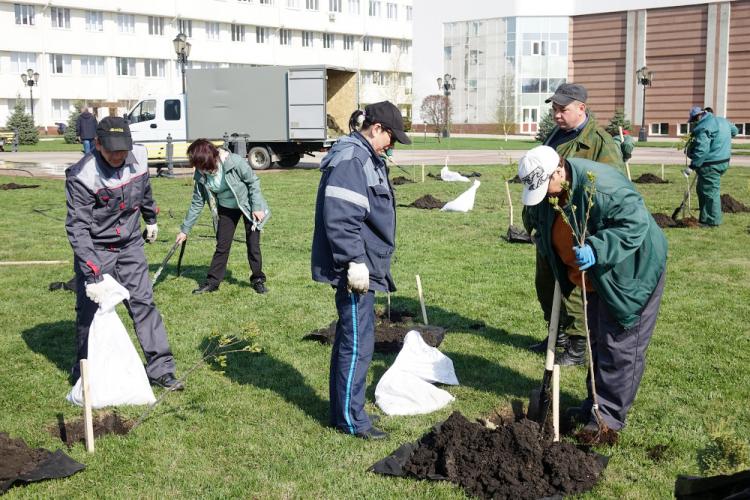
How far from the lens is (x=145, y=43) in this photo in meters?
62.3

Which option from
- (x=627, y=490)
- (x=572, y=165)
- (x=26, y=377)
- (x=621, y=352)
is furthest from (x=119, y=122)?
(x=627, y=490)

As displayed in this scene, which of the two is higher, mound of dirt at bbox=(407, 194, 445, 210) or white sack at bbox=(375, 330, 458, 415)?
mound of dirt at bbox=(407, 194, 445, 210)

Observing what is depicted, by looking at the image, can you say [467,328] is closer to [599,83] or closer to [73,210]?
[73,210]

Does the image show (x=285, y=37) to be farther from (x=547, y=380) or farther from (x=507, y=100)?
(x=547, y=380)

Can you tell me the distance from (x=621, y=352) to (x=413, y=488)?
148cm

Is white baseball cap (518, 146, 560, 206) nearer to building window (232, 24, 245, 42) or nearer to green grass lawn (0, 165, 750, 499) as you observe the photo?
green grass lawn (0, 165, 750, 499)

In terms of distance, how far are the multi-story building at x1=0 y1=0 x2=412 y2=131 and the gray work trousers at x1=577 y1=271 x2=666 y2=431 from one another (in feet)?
167

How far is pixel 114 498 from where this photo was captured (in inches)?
164

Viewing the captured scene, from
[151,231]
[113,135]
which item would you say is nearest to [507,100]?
[151,231]

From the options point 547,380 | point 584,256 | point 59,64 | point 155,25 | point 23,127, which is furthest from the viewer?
point 155,25

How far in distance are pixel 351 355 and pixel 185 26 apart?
6470cm

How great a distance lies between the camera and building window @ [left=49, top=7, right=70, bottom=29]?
58.6 m

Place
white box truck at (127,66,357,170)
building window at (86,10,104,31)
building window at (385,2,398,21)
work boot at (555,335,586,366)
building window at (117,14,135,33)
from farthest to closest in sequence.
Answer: building window at (385,2,398,21), building window at (117,14,135,33), building window at (86,10,104,31), white box truck at (127,66,357,170), work boot at (555,335,586,366)

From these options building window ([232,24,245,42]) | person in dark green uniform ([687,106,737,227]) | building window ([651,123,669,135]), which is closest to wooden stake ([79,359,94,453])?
person in dark green uniform ([687,106,737,227])
